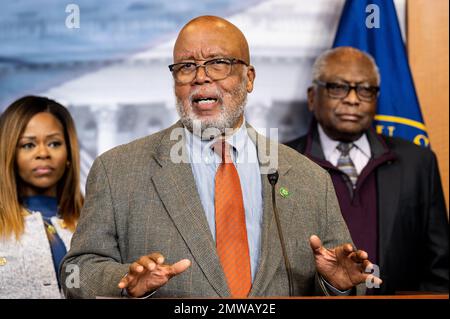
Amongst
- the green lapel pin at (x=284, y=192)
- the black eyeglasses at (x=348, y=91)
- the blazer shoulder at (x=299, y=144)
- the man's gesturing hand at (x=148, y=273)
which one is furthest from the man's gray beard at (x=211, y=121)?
the black eyeglasses at (x=348, y=91)

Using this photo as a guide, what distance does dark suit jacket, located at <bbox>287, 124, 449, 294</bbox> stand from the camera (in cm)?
275

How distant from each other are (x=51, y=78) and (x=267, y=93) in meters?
0.95

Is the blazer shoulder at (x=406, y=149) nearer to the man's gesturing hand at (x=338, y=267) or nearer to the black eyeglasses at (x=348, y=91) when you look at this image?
the black eyeglasses at (x=348, y=91)

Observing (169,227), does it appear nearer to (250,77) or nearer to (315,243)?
(315,243)

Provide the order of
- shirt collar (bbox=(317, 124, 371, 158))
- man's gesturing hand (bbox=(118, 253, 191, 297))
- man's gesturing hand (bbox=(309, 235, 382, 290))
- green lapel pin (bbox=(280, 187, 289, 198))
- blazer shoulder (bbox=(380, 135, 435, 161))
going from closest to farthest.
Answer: man's gesturing hand (bbox=(118, 253, 191, 297)) → man's gesturing hand (bbox=(309, 235, 382, 290)) → green lapel pin (bbox=(280, 187, 289, 198)) → shirt collar (bbox=(317, 124, 371, 158)) → blazer shoulder (bbox=(380, 135, 435, 161))

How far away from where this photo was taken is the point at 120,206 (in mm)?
2104

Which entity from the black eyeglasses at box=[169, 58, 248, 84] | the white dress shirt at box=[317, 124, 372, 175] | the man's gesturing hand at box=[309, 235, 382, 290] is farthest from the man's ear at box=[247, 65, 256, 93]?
the man's gesturing hand at box=[309, 235, 382, 290]

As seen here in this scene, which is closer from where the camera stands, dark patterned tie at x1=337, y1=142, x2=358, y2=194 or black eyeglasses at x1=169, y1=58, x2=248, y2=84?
black eyeglasses at x1=169, y1=58, x2=248, y2=84

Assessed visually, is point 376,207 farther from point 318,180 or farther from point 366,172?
point 318,180

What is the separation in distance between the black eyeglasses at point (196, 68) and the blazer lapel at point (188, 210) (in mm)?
212

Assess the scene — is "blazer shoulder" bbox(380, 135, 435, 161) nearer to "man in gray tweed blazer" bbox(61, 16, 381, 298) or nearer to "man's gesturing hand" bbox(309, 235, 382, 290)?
"man in gray tweed blazer" bbox(61, 16, 381, 298)

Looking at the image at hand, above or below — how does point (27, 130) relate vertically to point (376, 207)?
above

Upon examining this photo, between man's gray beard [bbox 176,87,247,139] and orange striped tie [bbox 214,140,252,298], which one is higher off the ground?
man's gray beard [bbox 176,87,247,139]

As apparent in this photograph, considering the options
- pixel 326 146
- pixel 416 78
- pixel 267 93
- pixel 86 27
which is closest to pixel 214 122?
pixel 326 146
